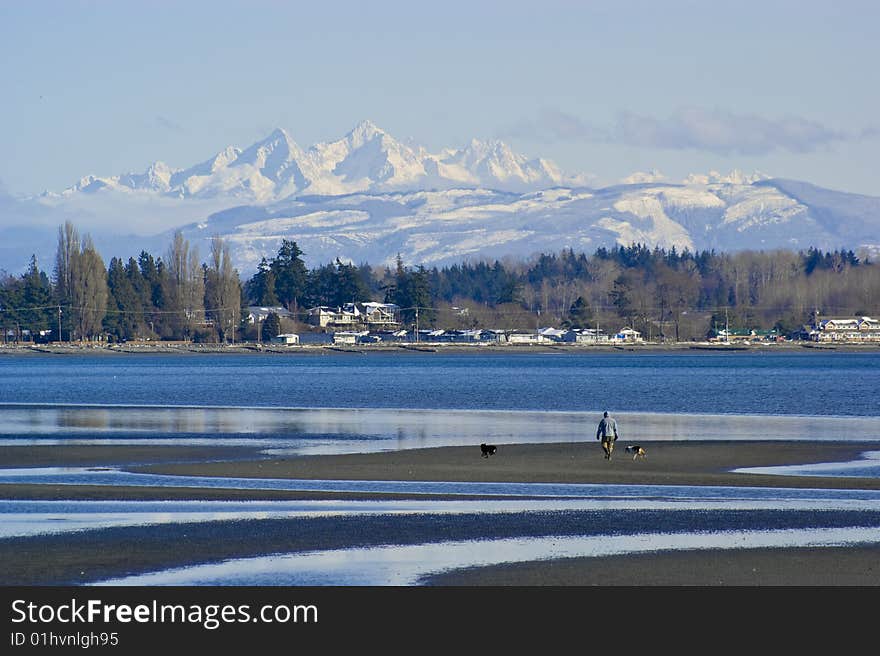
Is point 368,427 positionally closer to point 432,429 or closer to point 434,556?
point 432,429

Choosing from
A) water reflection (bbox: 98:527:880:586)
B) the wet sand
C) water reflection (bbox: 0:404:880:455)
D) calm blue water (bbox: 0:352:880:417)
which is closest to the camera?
water reflection (bbox: 98:527:880:586)

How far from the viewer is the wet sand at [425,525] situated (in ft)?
61.5

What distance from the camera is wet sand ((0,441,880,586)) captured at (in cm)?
1873

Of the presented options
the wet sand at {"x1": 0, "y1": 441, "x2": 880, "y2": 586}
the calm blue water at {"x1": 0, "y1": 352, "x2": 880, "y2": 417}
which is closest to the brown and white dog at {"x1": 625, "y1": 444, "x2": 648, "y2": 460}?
the wet sand at {"x1": 0, "y1": 441, "x2": 880, "y2": 586}

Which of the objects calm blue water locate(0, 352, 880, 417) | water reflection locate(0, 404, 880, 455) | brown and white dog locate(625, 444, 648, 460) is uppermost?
brown and white dog locate(625, 444, 648, 460)

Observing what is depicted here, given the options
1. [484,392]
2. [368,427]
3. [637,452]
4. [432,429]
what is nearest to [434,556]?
[637,452]

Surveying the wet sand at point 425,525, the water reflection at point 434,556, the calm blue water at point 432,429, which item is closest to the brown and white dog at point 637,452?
the wet sand at point 425,525

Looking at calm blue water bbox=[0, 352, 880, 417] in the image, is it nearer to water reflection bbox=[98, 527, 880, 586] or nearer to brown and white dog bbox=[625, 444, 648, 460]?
brown and white dog bbox=[625, 444, 648, 460]

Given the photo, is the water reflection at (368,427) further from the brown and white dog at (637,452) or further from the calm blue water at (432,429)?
the brown and white dog at (637,452)

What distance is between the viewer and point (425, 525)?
2306 centimetres

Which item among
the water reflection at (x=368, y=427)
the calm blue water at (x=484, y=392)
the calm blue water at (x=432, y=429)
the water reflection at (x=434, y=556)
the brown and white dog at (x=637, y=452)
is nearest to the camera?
the water reflection at (x=434, y=556)
